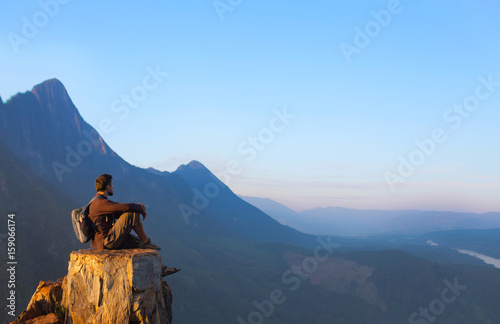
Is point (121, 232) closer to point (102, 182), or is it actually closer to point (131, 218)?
point (131, 218)

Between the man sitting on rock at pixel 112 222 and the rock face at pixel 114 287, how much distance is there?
1.58ft

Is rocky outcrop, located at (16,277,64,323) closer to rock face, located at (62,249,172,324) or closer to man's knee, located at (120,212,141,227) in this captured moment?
rock face, located at (62,249,172,324)

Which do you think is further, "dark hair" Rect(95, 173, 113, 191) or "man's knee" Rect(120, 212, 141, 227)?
"dark hair" Rect(95, 173, 113, 191)

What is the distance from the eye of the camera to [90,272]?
9758 millimetres

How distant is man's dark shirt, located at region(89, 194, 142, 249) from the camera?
10.3 meters

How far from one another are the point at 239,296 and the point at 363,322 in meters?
56.4

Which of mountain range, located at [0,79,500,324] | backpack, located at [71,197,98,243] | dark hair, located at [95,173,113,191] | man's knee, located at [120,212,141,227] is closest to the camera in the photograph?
man's knee, located at [120,212,141,227]

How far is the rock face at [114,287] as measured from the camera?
939cm

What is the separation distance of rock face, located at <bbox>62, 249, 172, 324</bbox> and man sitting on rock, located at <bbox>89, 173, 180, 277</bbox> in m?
0.48

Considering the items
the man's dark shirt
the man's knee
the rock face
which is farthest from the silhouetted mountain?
the man's knee

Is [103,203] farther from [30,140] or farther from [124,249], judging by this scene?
[30,140]

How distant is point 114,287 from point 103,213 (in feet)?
7.67

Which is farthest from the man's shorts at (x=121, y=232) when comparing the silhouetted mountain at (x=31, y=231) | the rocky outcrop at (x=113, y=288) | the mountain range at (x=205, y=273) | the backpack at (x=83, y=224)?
the mountain range at (x=205, y=273)

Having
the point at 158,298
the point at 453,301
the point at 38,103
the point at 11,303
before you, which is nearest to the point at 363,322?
the point at 453,301
